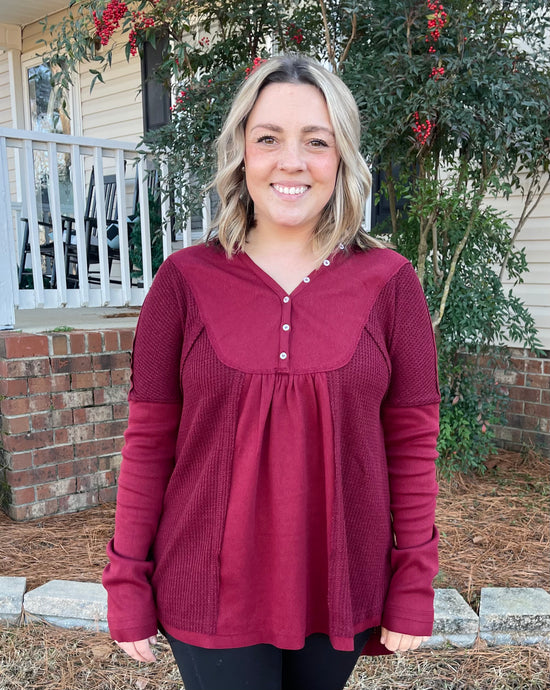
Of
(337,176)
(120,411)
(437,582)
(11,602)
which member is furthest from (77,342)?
(337,176)

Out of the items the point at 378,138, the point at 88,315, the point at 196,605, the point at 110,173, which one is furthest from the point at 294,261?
the point at 110,173

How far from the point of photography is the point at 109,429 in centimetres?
360

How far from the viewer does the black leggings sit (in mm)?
1279

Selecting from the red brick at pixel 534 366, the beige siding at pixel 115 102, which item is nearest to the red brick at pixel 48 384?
the red brick at pixel 534 366

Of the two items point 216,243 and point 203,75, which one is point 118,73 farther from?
point 216,243

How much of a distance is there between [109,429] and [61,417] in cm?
29

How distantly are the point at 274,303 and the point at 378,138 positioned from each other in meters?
1.99

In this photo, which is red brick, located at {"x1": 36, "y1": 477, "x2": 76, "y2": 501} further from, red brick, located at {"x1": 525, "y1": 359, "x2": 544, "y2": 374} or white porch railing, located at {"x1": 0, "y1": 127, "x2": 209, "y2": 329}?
red brick, located at {"x1": 525, "y1": 359, "x2": 544, "y2": 374}

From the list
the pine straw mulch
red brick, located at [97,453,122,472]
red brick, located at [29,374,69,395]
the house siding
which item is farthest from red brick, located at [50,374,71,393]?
the house siding

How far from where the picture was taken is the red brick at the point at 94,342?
3463mm

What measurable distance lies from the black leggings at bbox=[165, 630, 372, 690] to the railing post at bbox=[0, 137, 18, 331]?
2606 mm

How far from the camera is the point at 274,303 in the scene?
4.23 ft

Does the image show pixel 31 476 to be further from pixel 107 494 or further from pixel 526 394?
pixel 526 394

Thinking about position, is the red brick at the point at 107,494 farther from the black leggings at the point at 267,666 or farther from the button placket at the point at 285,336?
the button placket at the point at 285,336
